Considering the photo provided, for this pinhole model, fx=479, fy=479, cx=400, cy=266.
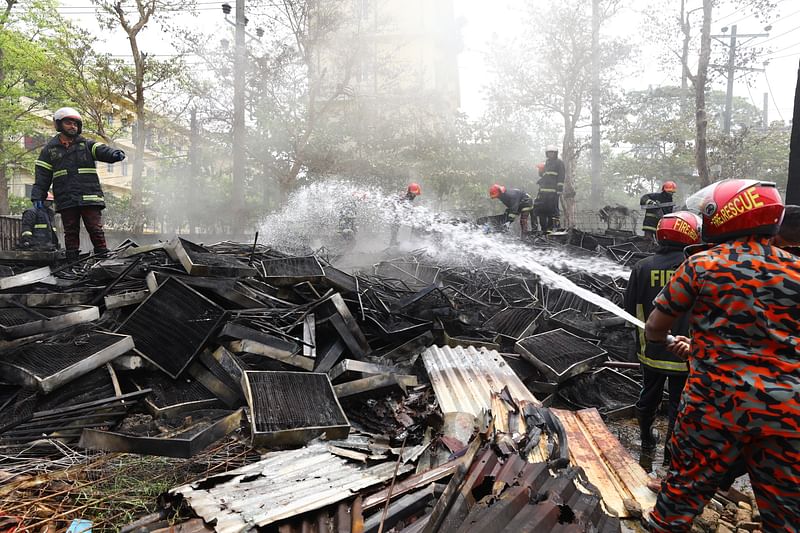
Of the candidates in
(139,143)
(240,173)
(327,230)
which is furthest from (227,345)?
(139,143)

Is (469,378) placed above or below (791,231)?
below

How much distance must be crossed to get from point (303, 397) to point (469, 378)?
5.95ft

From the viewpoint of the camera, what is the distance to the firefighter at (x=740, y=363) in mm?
1958

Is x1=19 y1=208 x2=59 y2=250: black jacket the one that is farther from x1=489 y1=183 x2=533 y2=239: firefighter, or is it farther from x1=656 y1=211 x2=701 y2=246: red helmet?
x1=489 y1=183 x2=533 y2=239: firefighter

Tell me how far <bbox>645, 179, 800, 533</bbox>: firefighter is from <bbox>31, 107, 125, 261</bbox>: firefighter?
666cm

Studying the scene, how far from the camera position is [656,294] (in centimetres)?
393

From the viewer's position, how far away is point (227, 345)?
4488 mm

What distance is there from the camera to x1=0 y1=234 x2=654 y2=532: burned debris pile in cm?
251

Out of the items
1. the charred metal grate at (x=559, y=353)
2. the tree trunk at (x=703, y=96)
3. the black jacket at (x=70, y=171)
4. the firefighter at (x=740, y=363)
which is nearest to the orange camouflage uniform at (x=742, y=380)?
the firefighter at (x=740, y=363)

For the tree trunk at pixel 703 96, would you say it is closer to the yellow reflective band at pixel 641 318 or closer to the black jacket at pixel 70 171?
the yellow reflective band at pixel 641 318

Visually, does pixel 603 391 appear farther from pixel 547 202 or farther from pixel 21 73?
pixel 21 73

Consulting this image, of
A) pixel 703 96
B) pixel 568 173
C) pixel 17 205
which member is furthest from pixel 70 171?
pixel 17 205

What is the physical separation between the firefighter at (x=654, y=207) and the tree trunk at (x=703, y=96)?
5.13 meters

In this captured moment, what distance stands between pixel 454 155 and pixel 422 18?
50.9ft
